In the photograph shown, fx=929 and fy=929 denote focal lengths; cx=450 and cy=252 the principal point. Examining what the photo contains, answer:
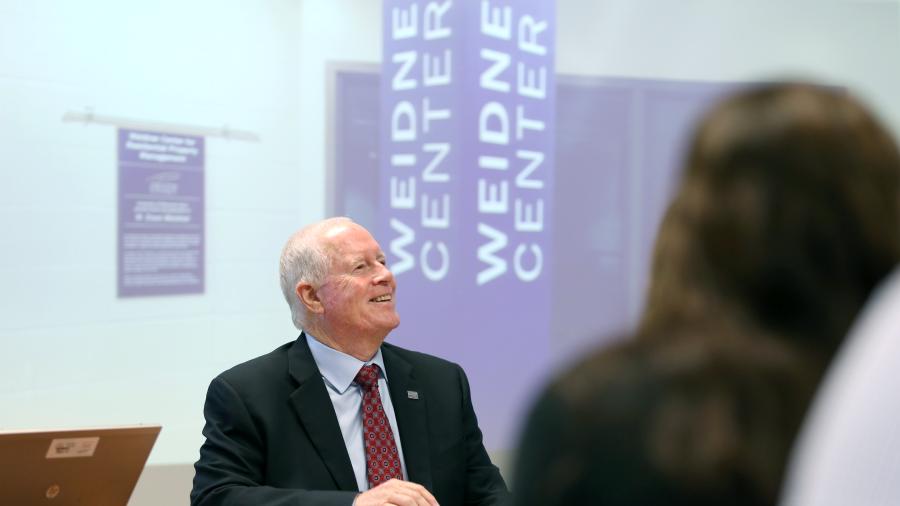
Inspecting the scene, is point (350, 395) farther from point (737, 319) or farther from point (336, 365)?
point (737, 319)

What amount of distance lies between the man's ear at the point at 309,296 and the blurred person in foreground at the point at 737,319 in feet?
5.56

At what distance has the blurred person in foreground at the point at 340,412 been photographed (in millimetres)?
2068

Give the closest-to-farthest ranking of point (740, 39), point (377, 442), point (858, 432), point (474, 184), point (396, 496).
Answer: point (858, 432) → point (396, 496) → point (377, 442) → point (474, 184) → point (740, 39)

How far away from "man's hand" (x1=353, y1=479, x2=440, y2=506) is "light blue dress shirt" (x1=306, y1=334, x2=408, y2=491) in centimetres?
23

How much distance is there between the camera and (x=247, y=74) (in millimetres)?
4262

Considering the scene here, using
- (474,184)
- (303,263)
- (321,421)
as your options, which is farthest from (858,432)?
(474,184)

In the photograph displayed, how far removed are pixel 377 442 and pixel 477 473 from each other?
0.96ft

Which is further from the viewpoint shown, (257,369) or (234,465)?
(257,369)

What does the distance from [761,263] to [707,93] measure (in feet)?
13.9

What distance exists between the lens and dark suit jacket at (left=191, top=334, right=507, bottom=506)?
80.5 inches

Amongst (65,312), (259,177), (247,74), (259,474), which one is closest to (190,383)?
(65,312)

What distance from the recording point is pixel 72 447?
194cm

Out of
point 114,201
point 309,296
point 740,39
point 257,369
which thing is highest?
point 740,39

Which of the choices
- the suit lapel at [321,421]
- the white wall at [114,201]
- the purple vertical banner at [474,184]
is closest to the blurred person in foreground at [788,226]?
the suit lapel at [321,421]
